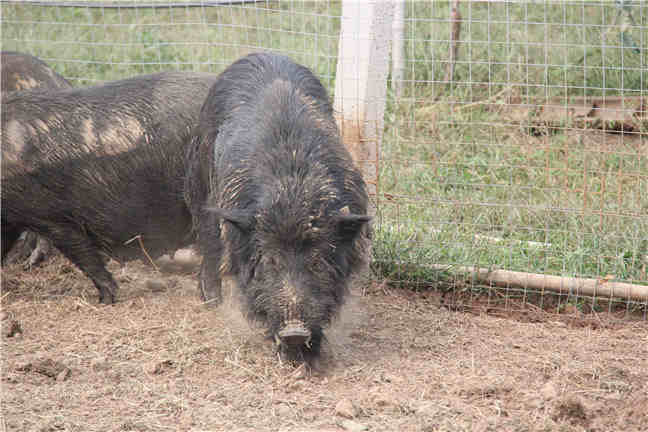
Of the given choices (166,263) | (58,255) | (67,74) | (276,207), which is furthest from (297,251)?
(67,74)

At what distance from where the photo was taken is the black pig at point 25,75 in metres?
6.36

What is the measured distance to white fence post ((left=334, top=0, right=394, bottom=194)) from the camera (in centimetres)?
507

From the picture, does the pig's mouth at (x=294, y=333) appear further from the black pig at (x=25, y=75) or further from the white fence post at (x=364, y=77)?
the black pig at (x=25, y=75)

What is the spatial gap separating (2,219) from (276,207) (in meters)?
2.68

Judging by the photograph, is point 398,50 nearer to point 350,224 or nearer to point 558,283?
point 558,283

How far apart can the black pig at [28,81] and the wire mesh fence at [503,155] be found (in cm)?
38

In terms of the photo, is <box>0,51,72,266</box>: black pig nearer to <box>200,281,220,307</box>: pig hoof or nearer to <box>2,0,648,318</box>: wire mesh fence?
<box>2,0,648,318</box>: wire mesh fence

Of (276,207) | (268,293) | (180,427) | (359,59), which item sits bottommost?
(180,427)

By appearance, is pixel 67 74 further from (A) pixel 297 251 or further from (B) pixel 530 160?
(A) pixel 297 251

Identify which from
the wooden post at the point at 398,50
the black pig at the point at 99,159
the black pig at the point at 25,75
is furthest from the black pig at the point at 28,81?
the wooden post at the point at 398,50

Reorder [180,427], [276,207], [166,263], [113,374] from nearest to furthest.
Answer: [180,427]
[276,207]
[113,374]
[166,263]

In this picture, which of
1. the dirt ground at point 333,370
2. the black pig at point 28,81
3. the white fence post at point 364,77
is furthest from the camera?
the black pig at point 28,81

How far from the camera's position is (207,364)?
4.18 m

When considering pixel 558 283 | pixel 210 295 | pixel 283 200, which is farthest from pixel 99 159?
pixel 558 283
